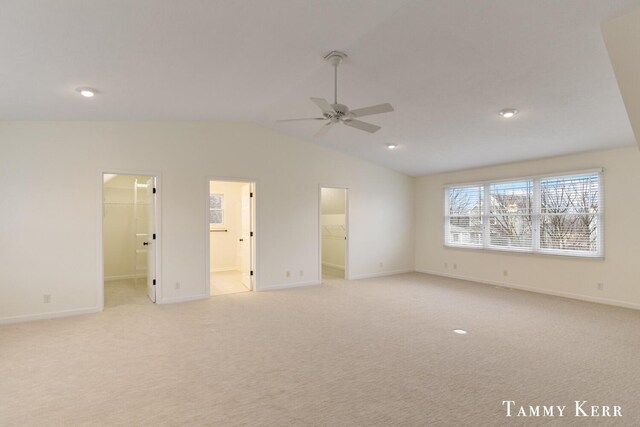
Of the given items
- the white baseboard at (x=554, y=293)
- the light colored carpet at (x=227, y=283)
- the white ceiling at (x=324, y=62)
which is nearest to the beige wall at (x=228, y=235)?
the light colored carpet at (x=227, y=283)

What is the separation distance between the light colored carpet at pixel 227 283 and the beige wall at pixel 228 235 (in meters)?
0.31

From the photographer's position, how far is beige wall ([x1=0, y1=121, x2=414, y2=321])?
4160 mm

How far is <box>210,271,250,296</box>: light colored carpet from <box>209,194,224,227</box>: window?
1.22 m

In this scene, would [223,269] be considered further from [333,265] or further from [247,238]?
[333,265]

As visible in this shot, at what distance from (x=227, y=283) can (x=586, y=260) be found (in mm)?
6365

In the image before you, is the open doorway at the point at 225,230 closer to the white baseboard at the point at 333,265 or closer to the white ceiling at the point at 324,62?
the white baseboard at the point at 333,265

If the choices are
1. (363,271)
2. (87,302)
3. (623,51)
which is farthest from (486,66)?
(87,302)

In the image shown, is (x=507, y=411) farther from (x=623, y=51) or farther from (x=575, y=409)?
(x=623, y=51)

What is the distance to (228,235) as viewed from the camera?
788 cm

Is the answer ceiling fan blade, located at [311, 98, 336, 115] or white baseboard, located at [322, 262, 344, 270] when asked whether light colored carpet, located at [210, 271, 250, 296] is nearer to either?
white baseboard, located at [322, 262, 344, 270]

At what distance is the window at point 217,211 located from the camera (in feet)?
25.6

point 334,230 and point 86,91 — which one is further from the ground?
point 86,91

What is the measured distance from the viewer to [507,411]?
87.9 inches

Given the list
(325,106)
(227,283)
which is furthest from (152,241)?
(325,106)
